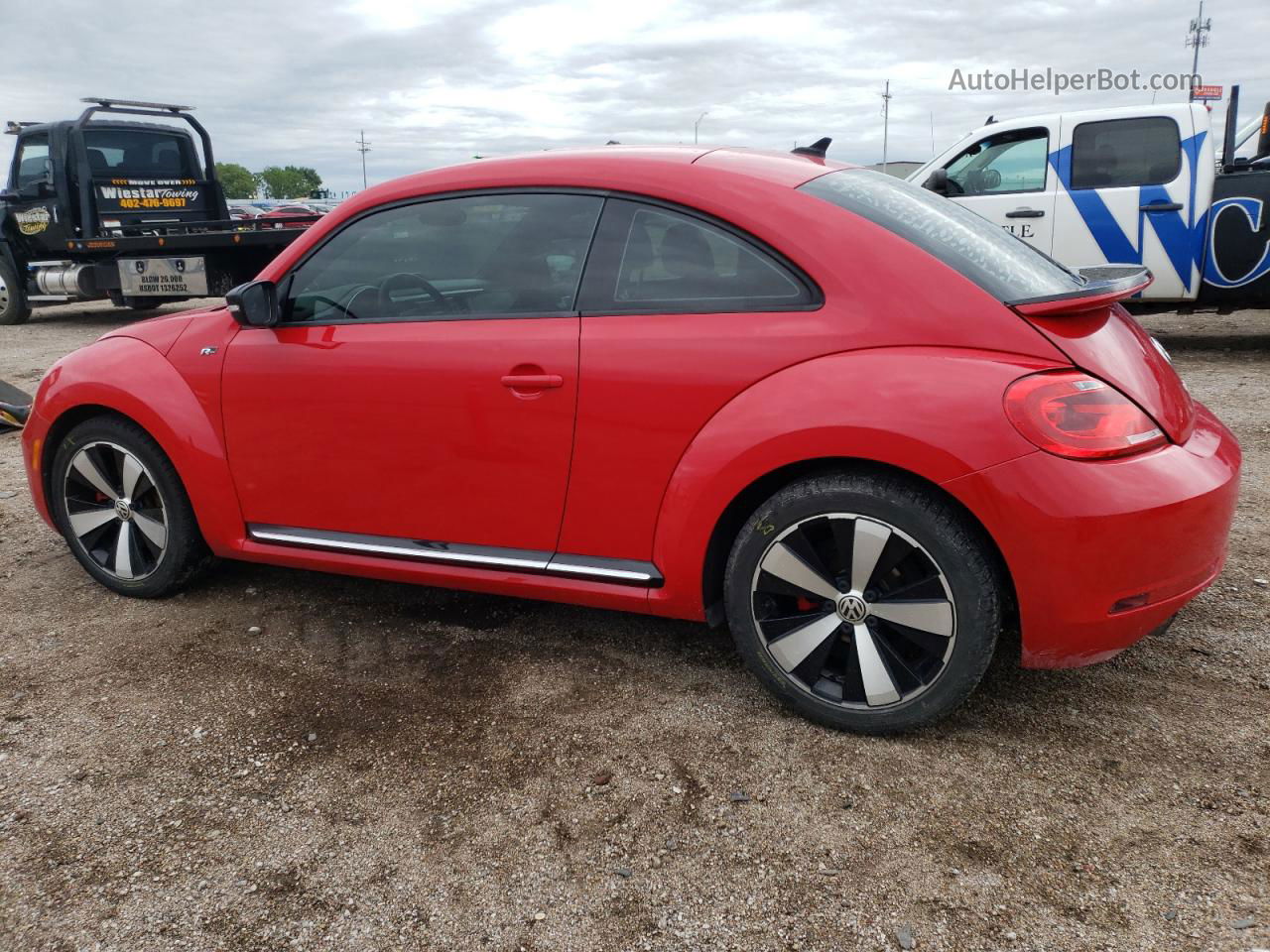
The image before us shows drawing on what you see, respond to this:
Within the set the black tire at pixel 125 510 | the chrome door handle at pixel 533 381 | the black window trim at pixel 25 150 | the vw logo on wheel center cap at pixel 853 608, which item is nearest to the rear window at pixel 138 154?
the black window trim at pixel 25 150

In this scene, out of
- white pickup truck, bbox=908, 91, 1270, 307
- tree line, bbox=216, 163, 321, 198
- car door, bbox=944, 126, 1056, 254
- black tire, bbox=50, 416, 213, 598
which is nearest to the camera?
Result: black tire, bbox=50, 416, 213, 598

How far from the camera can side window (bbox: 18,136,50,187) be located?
498 inches

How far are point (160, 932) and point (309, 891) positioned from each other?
299 mm

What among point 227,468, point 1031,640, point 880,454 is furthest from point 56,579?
point 1031,640

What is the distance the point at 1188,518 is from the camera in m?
2.33

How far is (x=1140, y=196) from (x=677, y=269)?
22.5 ft

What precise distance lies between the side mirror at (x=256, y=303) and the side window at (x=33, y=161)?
38.6 feet

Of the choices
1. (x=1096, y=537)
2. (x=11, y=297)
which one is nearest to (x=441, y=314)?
(x=1096, y=537)

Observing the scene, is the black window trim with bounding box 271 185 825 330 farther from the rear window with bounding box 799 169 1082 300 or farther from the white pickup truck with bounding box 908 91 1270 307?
the white pickup truck with bounding box 908 91 1270 307

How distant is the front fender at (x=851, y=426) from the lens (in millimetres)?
2309

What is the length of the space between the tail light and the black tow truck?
451 inches

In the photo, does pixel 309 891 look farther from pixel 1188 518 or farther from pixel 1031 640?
pixel 1188 518

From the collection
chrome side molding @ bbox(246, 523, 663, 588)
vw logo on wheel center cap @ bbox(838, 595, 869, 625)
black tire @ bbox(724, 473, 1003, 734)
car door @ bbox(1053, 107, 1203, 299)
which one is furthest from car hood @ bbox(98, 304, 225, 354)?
car door @ bbox(1053, 107, 1203, 299)

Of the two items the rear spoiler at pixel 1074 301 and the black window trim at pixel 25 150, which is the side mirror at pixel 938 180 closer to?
the rear spoiler at pixel 1074 301
